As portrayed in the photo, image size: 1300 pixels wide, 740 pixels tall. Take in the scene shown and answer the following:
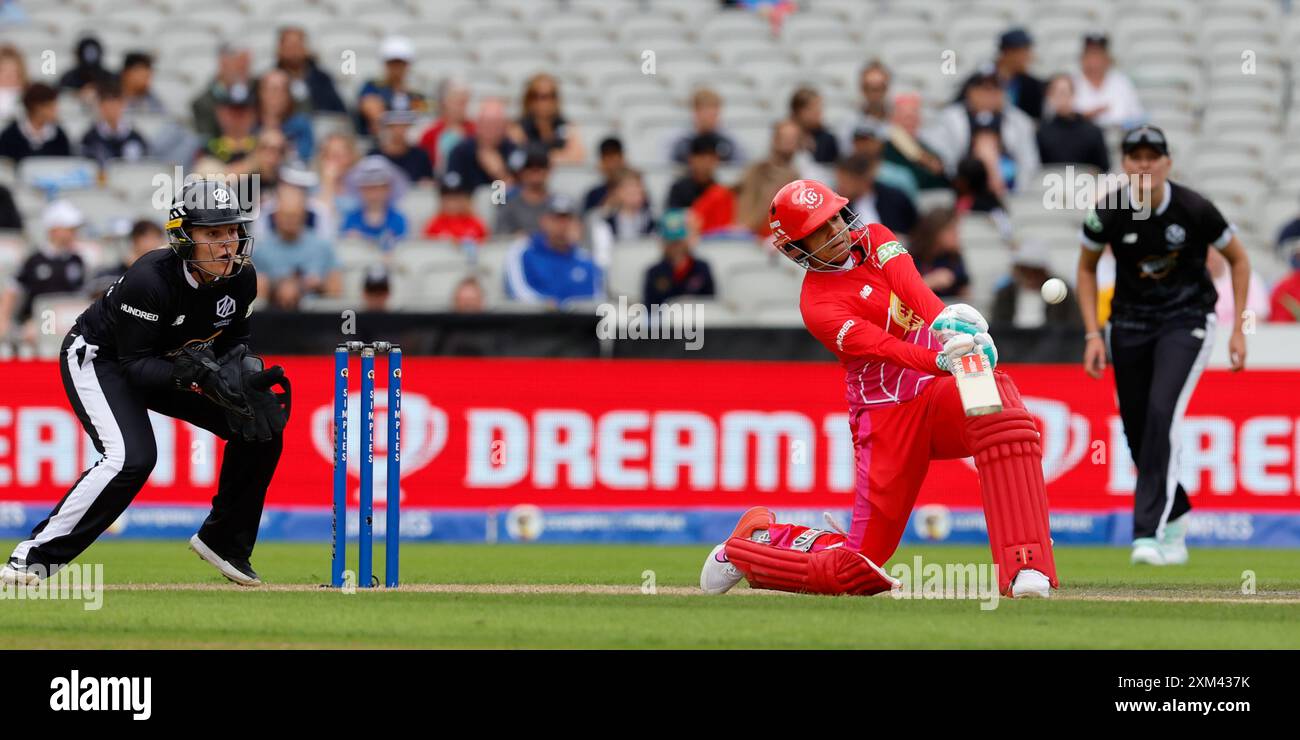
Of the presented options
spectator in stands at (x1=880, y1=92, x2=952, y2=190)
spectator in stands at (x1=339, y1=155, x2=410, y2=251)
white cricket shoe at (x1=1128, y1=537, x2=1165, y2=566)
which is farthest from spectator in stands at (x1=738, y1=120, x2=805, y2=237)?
white cricket shoe at (x1=1128, y1=537, x2=1165, y2=566)

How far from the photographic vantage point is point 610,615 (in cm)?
852

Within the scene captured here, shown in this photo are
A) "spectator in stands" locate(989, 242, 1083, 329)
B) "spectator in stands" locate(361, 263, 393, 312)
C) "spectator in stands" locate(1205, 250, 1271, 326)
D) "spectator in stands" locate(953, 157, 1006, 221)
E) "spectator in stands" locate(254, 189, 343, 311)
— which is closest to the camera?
"spectator in stands" locate(1205, 250, 1271, 326)

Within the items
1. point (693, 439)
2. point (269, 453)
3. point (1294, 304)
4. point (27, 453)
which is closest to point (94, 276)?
point (27, 453)

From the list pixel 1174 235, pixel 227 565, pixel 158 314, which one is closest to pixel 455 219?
pixel 1174 235

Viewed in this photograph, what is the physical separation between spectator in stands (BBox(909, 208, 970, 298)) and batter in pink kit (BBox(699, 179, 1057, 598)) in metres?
7.13

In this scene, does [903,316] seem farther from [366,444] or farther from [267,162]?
[267,162]

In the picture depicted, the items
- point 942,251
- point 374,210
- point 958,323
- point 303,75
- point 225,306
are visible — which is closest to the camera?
point 958,323

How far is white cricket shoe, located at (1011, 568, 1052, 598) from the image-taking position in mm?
8766

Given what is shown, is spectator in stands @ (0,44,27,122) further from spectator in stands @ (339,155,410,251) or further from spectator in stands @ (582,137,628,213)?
Answer: spectator in stands @ (582,137,628,213)

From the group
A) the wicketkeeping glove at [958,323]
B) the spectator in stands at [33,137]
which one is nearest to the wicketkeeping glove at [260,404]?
the wicketkeeping glove at [958,323]

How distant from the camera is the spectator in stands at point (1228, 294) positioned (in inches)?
591

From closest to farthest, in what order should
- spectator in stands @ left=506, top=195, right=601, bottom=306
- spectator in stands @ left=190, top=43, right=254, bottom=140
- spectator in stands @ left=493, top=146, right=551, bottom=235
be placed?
spectator in stands @ left=506, top=195, right=601, bottom=306 < spectator in stands @ left=493, top=146, right=551, bottom=235 < spectator in stands @ left=190, top=43, right=254, bottom=140

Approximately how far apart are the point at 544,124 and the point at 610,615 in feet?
36.8

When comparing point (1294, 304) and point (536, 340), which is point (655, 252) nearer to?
point (536, 340)
